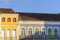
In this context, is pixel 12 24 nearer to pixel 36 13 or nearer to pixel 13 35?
pixel 13 35

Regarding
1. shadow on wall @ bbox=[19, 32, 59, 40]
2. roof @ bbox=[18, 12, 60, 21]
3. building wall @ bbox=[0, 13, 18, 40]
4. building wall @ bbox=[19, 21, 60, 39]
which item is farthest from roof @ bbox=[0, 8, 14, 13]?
shadow on wall @ bbox=[19, 32, 59, 40]

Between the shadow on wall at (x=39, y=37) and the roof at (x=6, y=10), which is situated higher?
the roof at (x=6, y=10)

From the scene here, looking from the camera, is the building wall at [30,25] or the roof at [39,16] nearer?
the building wall at [30,25]

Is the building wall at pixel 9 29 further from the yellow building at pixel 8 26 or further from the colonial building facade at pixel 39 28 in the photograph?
the colonial building facade at pixel 39 28

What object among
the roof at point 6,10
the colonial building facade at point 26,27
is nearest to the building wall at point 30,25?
the colonial building facade at point 26,27

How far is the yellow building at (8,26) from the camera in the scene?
4416 centimetres

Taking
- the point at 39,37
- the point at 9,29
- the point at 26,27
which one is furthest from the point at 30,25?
the point at 9,29

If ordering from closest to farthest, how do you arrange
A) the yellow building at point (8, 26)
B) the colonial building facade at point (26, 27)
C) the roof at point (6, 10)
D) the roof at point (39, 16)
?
the yellow building at point (8, 26) < the colonial building facade at point (26, 27) < the roof at point (39, 16) < the roof at point (6, 10)

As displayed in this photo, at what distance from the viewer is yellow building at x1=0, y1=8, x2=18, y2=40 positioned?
4416 centimetres

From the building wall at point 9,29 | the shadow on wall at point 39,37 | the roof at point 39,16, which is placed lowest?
the shadow on wall at point 39,37

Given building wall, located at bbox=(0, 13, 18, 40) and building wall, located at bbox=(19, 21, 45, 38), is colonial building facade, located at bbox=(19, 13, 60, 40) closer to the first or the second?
building wall, located at bbox=(19, 21, 45, 38)

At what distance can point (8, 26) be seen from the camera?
4438cm

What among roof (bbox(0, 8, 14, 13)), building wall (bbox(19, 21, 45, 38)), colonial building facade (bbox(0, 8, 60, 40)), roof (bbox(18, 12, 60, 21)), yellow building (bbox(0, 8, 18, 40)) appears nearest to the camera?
yellow building (bbox(0, 8, 18, 40))

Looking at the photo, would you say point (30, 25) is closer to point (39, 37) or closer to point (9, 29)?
point (39, 37)
